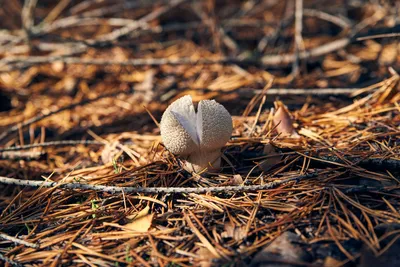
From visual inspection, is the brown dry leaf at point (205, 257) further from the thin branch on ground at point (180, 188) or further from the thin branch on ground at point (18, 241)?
the thin branch on ground at point (18, 241)

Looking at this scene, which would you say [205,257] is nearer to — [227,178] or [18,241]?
[227,178]

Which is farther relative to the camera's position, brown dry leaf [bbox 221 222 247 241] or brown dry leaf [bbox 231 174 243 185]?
brown dry leaf [bbox 231 174 243 185]

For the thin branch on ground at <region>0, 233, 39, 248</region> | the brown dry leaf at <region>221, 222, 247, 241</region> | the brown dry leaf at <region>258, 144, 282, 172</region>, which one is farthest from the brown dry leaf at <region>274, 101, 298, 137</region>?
the thin branch on ground at <region>0, 233, 39, 248</region>

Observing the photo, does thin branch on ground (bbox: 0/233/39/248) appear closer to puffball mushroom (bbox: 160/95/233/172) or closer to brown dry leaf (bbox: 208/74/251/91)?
puffball mushroom (bbox: 160/95/233/172)

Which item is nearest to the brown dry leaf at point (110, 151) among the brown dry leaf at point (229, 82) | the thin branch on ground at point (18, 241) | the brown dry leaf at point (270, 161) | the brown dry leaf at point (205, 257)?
the thin branch on ground at point (18, 241)

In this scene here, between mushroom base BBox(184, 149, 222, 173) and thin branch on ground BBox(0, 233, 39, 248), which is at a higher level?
mushroom base BBox(184, 149, 222, 173)

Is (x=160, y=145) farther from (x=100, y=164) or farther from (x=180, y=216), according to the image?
(x=180, y=216)

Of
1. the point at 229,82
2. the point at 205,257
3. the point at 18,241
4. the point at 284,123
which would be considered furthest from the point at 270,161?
the point at 229,82

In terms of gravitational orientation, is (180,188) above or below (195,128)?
below
